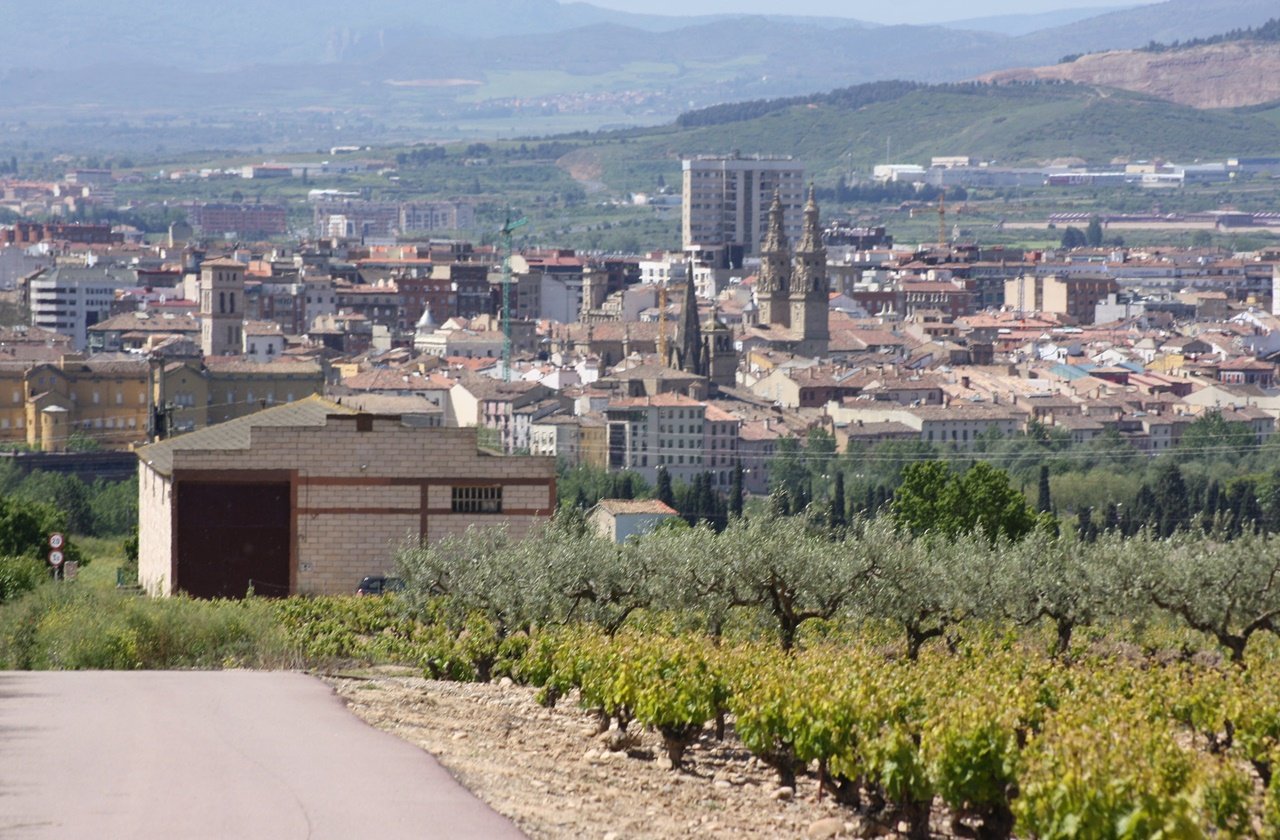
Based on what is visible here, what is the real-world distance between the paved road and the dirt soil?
0.40 m

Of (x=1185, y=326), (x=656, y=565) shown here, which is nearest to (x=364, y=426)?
(x=656, y=565)

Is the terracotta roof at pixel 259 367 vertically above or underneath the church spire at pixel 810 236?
underneath

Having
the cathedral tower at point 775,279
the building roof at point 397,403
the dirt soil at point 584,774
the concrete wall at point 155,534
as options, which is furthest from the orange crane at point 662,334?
the dirt soil at point 584,774

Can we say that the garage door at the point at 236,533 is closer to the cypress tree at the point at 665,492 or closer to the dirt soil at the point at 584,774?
the dirt soil at the point at 584,774

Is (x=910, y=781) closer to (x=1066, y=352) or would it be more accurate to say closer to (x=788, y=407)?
(x=788, y=407)

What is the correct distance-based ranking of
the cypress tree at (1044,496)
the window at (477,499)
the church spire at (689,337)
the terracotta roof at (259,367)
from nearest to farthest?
the window at (477,499)
the cypress tree at (1044,496)
the terracotta roof at (259,367)
the church spire at (689,337)

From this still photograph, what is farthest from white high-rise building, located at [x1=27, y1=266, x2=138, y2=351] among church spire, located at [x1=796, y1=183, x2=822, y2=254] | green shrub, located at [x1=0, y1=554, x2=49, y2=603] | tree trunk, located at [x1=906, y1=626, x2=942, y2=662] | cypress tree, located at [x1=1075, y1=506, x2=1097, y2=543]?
tree trunk, located at [x1=906, y1=626, x2=942, y2=662]

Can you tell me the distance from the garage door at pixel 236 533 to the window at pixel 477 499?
2581 millimetres

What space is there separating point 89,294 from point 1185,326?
7885 centimetres

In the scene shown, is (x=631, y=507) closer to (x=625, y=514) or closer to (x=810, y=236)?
(x=625, y=514)

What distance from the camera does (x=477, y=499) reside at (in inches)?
1545

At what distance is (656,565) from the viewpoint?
2812 centimetres

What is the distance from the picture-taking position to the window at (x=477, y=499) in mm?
39125

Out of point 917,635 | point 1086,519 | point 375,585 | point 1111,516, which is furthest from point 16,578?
point 1111,516
